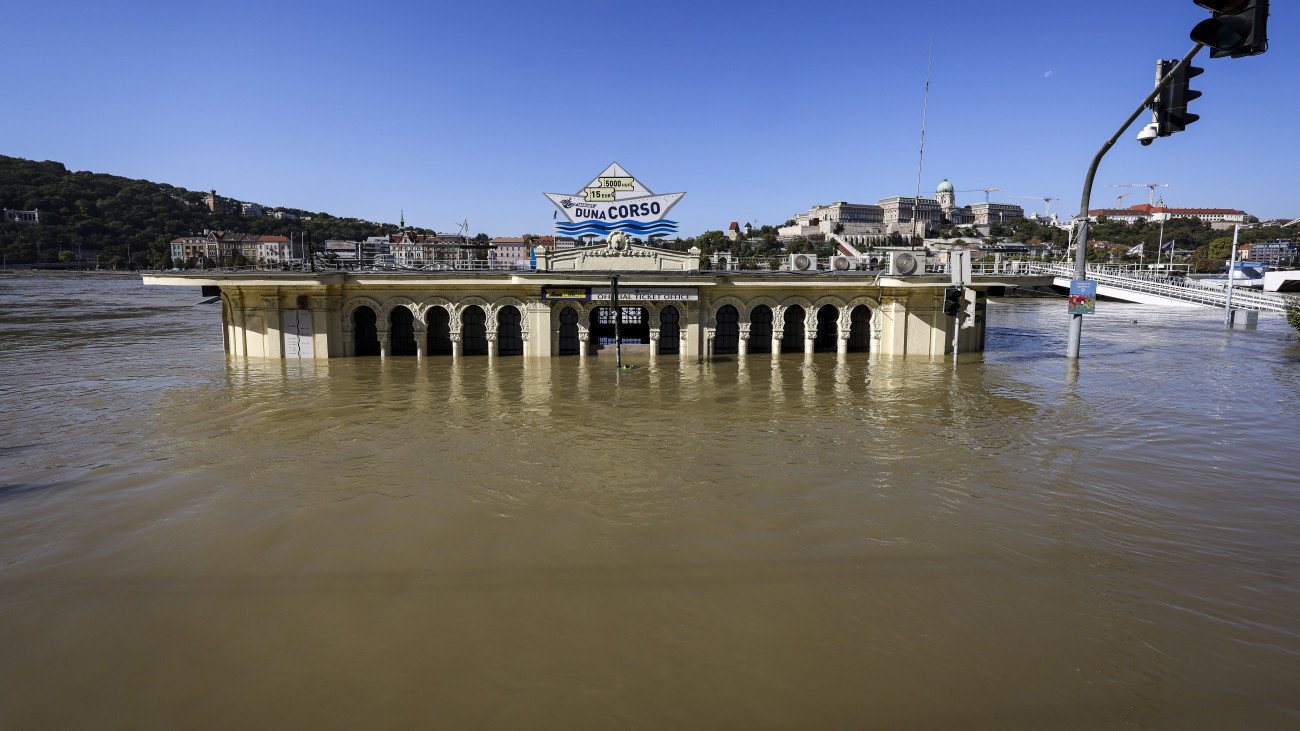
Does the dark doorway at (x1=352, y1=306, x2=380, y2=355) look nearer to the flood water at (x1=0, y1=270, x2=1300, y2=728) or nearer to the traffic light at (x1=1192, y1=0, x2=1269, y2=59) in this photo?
the flood water at (x1=0, y1=270, x2=1300, y2=728)

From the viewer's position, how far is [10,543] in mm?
8727

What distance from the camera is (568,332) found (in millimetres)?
30047

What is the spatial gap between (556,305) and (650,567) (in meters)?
20.8

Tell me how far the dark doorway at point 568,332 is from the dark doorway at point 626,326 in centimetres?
105

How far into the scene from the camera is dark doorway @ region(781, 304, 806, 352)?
31.6m

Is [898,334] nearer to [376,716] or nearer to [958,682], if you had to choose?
[958,682]

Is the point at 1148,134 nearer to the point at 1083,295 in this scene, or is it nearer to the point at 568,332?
the point at 1083,295

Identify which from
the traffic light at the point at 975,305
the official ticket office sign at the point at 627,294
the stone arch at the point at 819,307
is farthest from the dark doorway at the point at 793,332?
the traffic light at the point at 975,305

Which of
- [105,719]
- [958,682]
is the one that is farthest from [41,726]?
[958,682]

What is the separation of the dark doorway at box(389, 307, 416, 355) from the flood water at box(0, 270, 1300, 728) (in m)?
11.8

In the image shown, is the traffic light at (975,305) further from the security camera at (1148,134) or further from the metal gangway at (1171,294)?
the metal gangway at (1171,294)

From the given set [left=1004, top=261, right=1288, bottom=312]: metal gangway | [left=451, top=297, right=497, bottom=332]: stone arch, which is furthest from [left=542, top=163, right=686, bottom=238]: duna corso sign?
[left=1004, top=261, right=1288, bottom=312]: metal gangway

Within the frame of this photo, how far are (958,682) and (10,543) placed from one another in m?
12.1

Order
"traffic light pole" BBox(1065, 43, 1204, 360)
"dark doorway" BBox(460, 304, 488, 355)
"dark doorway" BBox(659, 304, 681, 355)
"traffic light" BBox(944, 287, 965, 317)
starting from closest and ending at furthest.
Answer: "traffic light pole" BBox(1065, 43, 1204, 360)
"traffic light" BBox(944, 287, 965, 317)
"dark doorway" BBox(460, 304, 488, 355)
"dark doorway" BBox(659, 304, 681, 355)
